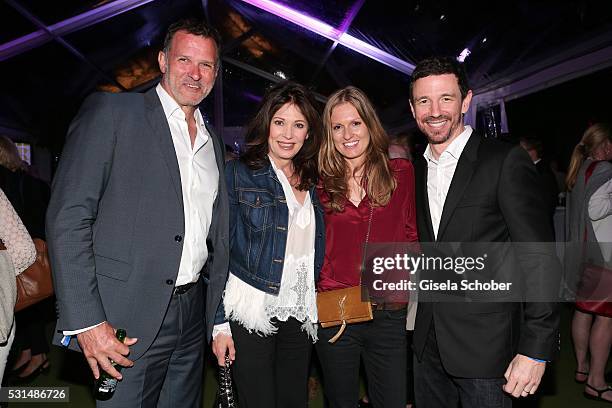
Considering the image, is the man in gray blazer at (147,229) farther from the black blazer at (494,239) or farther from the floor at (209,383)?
the floor at (209,383)

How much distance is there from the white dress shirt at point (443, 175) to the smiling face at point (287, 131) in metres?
0.79

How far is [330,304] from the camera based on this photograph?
2438mm

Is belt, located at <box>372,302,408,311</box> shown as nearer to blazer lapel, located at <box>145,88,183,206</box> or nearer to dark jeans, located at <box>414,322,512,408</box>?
dark jeans, located at <box>414,322,512,408</box>

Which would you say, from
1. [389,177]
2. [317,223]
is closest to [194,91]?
[317,223]

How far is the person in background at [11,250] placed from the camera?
235 cm

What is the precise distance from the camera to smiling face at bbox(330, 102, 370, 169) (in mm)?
2668

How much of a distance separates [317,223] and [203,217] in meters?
0.66

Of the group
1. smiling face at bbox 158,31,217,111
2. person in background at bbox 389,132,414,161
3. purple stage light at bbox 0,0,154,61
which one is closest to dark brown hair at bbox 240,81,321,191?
smiling face at bbox 158,31,217,111

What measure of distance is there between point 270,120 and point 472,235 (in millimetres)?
1276

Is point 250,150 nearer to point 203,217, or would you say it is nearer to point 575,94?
point 203,217

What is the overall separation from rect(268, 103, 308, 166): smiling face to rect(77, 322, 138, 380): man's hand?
129 cm

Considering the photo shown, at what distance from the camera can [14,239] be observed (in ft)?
7.99

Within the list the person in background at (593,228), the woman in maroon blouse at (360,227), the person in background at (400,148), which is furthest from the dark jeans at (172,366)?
the person in background at (593,228)

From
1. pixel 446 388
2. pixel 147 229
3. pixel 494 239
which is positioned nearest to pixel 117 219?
pixel 147 229
